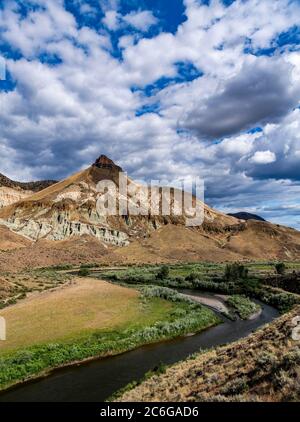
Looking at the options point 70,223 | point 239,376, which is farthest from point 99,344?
point 70,223

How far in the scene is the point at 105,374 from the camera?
3209 centimetres

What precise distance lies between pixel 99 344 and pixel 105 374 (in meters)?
6.68

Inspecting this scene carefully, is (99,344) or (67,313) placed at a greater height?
(67,313)

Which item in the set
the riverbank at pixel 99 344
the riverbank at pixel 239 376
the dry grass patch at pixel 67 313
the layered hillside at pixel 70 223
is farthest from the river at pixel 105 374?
the layered hillside at pixel 70 223

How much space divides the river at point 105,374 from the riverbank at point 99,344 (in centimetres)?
105

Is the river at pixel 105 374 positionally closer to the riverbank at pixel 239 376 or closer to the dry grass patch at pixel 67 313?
the riverbank at pixel 239 376

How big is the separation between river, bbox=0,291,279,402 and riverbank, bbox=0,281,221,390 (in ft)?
3.45

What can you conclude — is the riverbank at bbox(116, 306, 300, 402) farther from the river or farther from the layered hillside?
the layered hillside

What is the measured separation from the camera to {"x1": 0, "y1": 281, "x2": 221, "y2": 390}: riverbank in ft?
105

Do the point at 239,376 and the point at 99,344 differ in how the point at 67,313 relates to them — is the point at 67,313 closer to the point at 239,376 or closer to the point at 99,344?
the point at 99,344

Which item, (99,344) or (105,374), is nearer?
(105,374)

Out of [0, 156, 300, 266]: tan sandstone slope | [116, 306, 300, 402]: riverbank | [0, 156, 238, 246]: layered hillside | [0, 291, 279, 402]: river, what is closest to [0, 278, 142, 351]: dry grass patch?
[0, 291, 279, 402]: river
